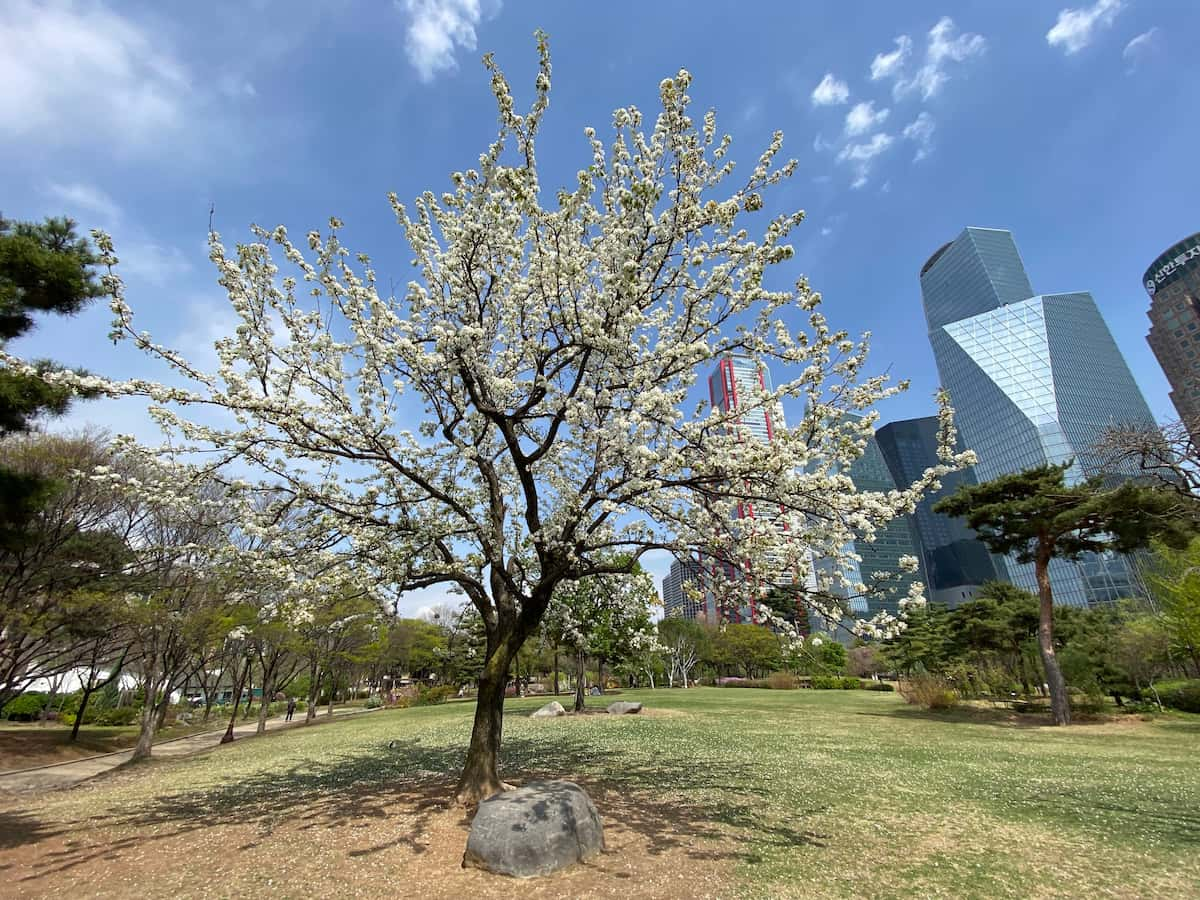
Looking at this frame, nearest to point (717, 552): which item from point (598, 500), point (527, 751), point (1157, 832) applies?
point (598, 500)

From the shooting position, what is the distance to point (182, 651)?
21.9 m

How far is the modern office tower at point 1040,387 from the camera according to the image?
13262 cm

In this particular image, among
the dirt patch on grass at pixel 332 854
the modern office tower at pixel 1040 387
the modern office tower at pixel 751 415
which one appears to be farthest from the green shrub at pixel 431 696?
the modern office tower at pixel 1040 387

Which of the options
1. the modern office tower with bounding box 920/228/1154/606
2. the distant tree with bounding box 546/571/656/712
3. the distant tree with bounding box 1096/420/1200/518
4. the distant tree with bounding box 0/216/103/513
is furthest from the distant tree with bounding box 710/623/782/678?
the modern office tower with bounding box 920/228/1154/606

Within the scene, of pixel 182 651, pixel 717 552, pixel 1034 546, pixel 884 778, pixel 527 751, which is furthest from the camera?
pixel 1034 546

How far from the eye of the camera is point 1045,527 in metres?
22.3

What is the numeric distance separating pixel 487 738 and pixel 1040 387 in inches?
6848

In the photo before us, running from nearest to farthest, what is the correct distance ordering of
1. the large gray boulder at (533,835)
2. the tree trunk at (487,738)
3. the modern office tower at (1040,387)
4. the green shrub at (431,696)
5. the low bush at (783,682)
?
the large gray boulder at (533,835)
the tree trunk at (487,738)
the green shrub at (431,696)
the low bush at (783,682)
the modern office tower at (1040,387)

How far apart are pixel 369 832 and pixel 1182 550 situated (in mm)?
32431

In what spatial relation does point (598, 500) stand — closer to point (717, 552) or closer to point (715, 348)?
point (717, 552)

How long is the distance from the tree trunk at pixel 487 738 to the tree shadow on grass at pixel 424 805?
0.50 metres

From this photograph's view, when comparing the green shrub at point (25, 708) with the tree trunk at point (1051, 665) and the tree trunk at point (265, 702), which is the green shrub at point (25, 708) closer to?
the tree trunk at point (265, 702)

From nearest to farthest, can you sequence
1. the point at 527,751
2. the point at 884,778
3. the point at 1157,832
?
1. the point at 1157,832
2. the point at 884,778
3. the point at 527,751

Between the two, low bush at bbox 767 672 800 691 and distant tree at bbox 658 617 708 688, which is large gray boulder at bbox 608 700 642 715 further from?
low bush at bbox 767 672 800 691
